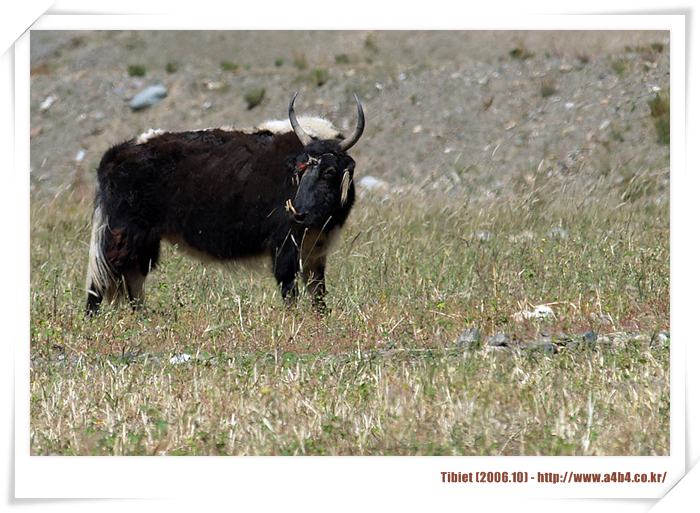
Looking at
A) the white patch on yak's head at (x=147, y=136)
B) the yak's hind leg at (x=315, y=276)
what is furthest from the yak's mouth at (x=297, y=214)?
the white patch on yak's head at (x=147, y=136)

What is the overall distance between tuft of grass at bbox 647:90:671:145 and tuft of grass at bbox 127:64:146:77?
15.0 meters

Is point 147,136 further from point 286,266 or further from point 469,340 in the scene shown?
point 469,340

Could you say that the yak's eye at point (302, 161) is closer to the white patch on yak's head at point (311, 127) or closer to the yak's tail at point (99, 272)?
the white patch on yak's head at point (311, 127)

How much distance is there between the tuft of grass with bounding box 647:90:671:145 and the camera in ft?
43.8

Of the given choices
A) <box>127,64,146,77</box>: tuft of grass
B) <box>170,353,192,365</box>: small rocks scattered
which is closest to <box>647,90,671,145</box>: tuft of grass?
<box>170,353,192,365</box>: small rocks scattered

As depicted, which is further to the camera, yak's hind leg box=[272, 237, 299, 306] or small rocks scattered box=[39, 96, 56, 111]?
small rocks scattered box=[39, 96, 56, 111]

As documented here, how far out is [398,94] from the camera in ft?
66.5

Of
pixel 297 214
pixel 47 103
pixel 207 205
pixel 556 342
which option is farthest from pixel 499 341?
pixel 47 103

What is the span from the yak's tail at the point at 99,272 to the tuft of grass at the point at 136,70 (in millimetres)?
17269

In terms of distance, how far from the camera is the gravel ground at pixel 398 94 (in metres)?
15.3

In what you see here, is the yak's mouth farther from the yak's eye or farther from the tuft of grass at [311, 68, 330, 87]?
the tuft of grass at [311, 68, 330, 87]
